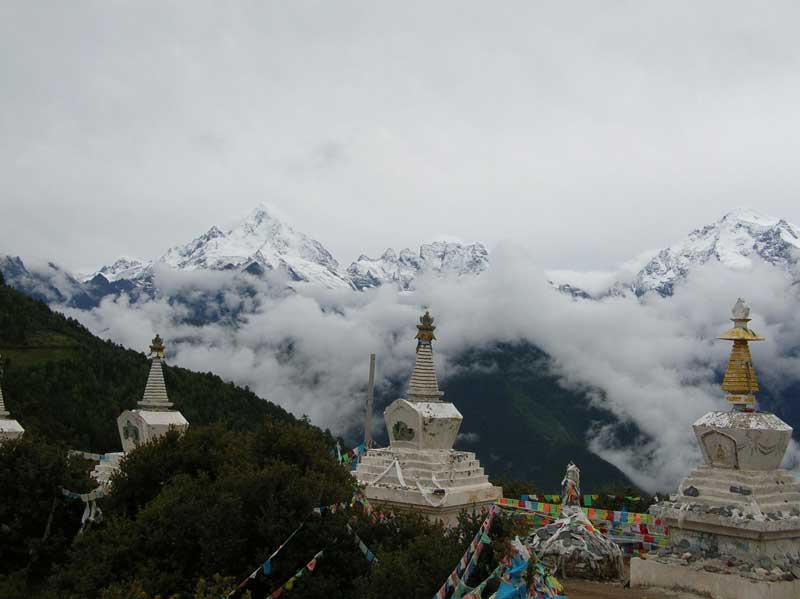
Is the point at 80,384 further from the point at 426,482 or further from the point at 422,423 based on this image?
the point at 426,482

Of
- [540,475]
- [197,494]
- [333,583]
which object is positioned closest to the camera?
[333,583]

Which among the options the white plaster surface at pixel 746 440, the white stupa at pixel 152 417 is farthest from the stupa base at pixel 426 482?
the white stupa at pixel 152 417

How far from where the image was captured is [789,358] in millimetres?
77000


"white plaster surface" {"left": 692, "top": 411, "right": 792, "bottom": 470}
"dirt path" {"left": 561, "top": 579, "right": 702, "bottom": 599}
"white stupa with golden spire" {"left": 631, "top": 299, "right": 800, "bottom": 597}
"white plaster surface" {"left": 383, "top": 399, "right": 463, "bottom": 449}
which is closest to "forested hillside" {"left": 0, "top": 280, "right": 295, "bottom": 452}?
"white plaster surface" {"left": 383, "top": 399, "right": 463, "bottom": 449}

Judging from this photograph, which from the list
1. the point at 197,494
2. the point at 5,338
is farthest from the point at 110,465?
the point at 5,338

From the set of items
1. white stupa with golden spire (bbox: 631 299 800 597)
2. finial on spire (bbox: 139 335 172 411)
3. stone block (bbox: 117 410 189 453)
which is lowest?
white stupa with golden spire (bbox: 631 299 800 597)

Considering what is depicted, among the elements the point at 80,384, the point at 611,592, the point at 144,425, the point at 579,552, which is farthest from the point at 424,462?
the point at 80,384

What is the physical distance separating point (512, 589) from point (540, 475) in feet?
243

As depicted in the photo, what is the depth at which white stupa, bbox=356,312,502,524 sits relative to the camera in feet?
73.8

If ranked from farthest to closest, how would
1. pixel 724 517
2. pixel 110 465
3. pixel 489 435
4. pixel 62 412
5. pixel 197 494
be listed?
pixel 489 435, pixel 62 412, pixel 110 465, pixel 197 494, pixel 724 517

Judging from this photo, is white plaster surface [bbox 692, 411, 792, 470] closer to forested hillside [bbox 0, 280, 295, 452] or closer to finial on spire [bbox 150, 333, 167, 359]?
finial on spire [bbox 150, 333, 167, 359]

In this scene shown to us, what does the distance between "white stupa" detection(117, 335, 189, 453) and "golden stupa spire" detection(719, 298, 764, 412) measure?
18.4 meters

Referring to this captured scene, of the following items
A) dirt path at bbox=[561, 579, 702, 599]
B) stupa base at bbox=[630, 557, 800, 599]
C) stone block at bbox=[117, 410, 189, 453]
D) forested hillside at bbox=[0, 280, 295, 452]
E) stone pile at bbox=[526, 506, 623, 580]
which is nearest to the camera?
stupa base at bbox=[630, 557, 800, 599]

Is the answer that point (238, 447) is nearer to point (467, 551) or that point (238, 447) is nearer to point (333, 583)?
point (333, 583)
